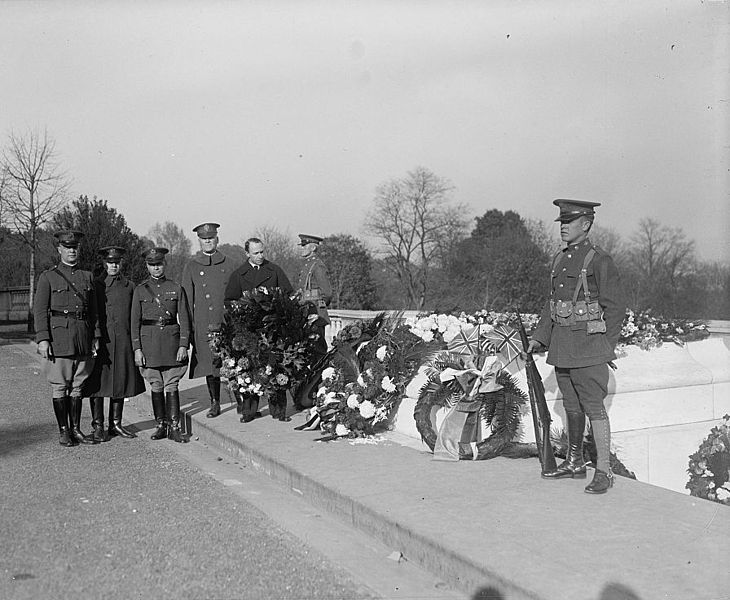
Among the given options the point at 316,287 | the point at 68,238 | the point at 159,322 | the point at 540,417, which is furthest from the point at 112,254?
the point at 540,417

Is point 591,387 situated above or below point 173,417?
above

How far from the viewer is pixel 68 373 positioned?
26.2 feet

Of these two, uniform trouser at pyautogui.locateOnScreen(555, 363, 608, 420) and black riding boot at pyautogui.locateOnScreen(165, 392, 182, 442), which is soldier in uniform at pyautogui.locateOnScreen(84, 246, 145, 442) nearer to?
black riding boot at pyautogui.locateOnScreen(165, 392, 182, 442)

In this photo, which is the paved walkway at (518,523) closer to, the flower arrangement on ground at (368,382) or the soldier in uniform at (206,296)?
the flower arrangement on ground at (368,382)

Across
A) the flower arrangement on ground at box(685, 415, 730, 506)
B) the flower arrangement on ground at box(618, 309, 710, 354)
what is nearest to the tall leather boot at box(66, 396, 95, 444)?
the flower arrangement on ground at box(618, 309, 710, 354)

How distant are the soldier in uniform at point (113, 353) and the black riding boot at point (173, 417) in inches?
16.5

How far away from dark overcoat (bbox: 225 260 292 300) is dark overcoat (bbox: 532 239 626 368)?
4.01 meters

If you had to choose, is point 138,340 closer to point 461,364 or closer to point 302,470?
point 302,470

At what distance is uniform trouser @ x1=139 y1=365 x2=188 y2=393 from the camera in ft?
27.7

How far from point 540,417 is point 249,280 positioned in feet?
14.4

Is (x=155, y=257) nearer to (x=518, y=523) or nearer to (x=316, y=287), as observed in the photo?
(x=316, y=287)

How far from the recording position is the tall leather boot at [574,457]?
218 inches

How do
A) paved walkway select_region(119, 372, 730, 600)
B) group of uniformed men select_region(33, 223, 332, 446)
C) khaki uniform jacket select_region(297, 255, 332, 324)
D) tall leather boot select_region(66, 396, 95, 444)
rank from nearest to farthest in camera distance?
paved walkway select_region(119, 372, 730, 600) → group of uniformed men select_region(33, 223, 332, 446) → tall leather boot select_region(66, 396, 95, 444) → khaki uniform jacket select_region(297, 255, 332, 324)

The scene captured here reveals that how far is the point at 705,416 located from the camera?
26.0ft
